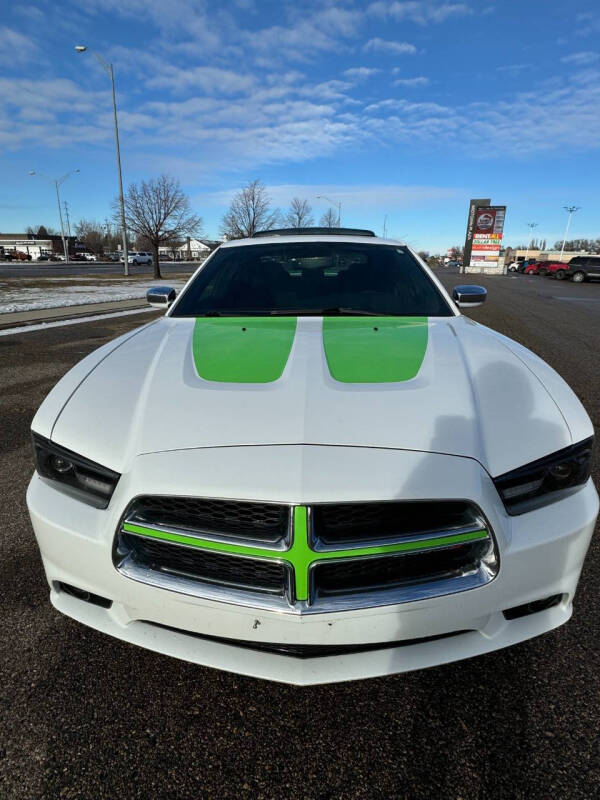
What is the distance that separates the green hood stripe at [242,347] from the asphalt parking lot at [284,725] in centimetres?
109

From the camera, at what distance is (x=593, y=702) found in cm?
163

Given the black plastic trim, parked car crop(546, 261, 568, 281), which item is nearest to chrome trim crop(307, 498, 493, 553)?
the black plastic trim

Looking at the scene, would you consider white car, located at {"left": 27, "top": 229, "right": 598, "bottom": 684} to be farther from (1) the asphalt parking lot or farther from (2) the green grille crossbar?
(1) the asphalt parking lot

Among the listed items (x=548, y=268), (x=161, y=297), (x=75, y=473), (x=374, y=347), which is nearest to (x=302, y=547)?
(x=75, y=473)

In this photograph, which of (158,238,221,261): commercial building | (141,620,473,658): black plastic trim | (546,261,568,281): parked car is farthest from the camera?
(158,238,221,261): commercial building

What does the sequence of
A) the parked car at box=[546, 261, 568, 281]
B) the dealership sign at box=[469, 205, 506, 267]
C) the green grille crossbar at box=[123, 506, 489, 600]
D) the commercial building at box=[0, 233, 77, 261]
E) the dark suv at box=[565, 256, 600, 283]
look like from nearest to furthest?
the green grille crossbar at box=[123, 506, 489, 600]
the dark suv at box=[565, 256, 600, 283]
the parked car at box=[546, 261, 568, 281]
the dealership sign at box=[469, 205, 506, 267]
the commercial building at box=[0, 233, 77, 261]

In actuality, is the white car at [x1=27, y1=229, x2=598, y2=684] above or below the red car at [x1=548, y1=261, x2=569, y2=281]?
above

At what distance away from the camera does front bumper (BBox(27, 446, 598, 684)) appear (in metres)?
1.34

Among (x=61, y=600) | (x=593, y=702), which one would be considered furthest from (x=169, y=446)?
(x=593, y=702)

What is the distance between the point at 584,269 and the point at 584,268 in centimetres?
7

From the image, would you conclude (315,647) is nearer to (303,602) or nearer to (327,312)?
(303,602)

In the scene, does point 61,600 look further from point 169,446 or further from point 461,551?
point 461,551

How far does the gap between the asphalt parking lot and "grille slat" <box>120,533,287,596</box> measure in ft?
1.72

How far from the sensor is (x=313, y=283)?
2881 millimetres
